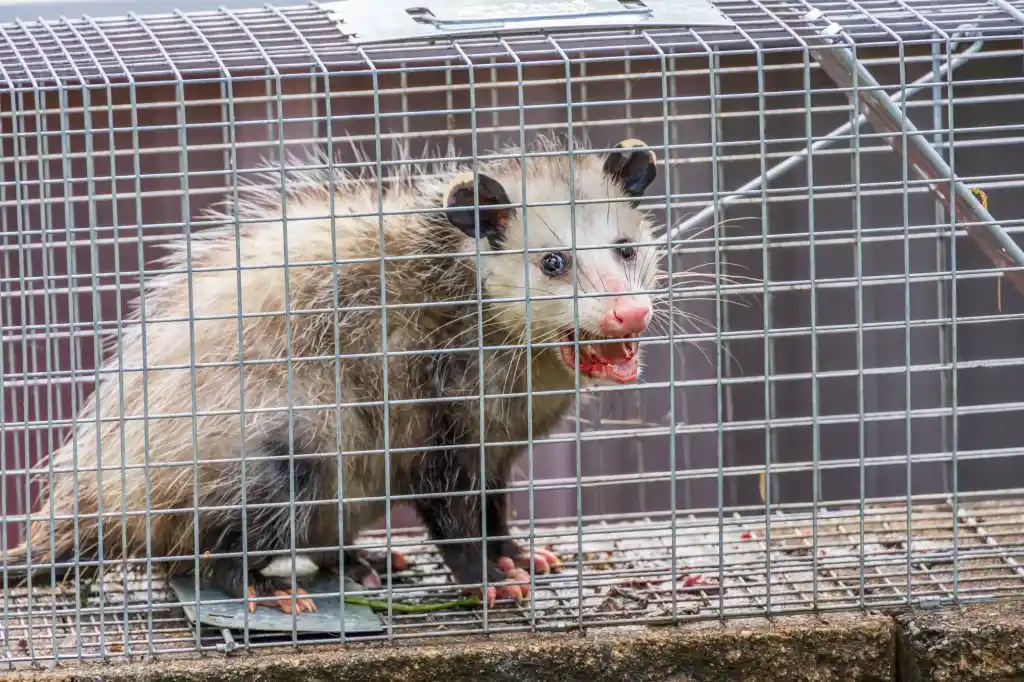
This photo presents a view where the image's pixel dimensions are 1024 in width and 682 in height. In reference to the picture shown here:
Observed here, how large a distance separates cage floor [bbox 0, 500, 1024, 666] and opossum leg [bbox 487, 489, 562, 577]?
0.25ft

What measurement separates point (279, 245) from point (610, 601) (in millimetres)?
1280

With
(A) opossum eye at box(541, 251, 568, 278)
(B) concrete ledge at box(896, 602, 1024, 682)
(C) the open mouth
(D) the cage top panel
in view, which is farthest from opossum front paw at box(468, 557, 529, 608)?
(D) the cage top panel

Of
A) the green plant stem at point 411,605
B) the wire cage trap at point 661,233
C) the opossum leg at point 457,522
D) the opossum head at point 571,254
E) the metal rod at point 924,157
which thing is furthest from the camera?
the opossum leg at point 457,522

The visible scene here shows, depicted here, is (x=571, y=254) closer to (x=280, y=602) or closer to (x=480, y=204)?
(x=480, y=204)


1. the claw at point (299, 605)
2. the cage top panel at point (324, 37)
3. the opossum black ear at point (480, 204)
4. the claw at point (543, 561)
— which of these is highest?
the cage top panel at point (324, 37)

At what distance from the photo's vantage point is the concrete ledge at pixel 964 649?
9.82 feet

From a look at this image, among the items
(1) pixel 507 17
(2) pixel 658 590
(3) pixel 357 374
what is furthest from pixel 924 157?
(3) pixel 357 374

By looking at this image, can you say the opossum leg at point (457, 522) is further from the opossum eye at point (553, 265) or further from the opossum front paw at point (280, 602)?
the opossum eye at point (553, 265)

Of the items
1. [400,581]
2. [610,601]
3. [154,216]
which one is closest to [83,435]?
[400,581]

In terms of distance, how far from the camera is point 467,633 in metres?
3.06

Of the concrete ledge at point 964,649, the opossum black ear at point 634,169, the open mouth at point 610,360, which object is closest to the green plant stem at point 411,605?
the open mouth at point 610,360

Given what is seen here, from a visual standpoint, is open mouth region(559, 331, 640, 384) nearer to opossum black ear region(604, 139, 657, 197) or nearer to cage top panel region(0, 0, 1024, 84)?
opossum black ear region(604, 139, 657, 197)

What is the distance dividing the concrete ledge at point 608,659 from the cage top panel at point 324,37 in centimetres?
127

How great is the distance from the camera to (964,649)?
9.82 ft
